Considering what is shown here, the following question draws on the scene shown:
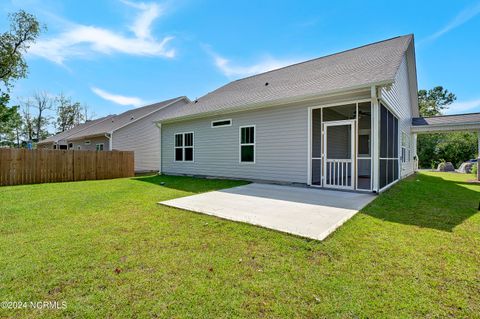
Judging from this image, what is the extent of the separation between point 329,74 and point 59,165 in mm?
12048

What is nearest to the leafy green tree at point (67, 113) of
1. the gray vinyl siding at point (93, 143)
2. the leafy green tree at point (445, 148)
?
the gray vinyl siding at point (93, 143)

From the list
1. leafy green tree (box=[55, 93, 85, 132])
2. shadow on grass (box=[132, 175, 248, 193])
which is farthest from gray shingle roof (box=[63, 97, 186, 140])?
leafy green tree (box=[55, 93, 85, 132])

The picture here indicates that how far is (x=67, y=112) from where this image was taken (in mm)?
36812

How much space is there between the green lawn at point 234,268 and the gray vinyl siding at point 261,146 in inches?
153

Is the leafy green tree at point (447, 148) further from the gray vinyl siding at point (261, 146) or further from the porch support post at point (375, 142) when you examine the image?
the gray vinyl siding at point (261, 146)

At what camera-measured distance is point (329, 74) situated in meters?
8.55

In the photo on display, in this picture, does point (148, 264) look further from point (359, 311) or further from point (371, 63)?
point (371, 63)

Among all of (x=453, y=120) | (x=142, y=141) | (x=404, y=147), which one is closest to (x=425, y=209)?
(x=404, y=147)

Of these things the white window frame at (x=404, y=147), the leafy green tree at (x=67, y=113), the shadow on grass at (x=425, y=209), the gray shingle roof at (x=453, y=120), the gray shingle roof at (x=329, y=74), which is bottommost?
the shadow on grass at (x=425, y=209)

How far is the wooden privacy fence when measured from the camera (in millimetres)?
9148

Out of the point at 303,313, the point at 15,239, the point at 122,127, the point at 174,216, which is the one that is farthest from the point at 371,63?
the point at 122,127

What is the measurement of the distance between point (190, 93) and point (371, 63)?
16.1 metres

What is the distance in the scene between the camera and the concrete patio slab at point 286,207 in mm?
3795

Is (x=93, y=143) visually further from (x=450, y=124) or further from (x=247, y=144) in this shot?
(x=450, y=124)
